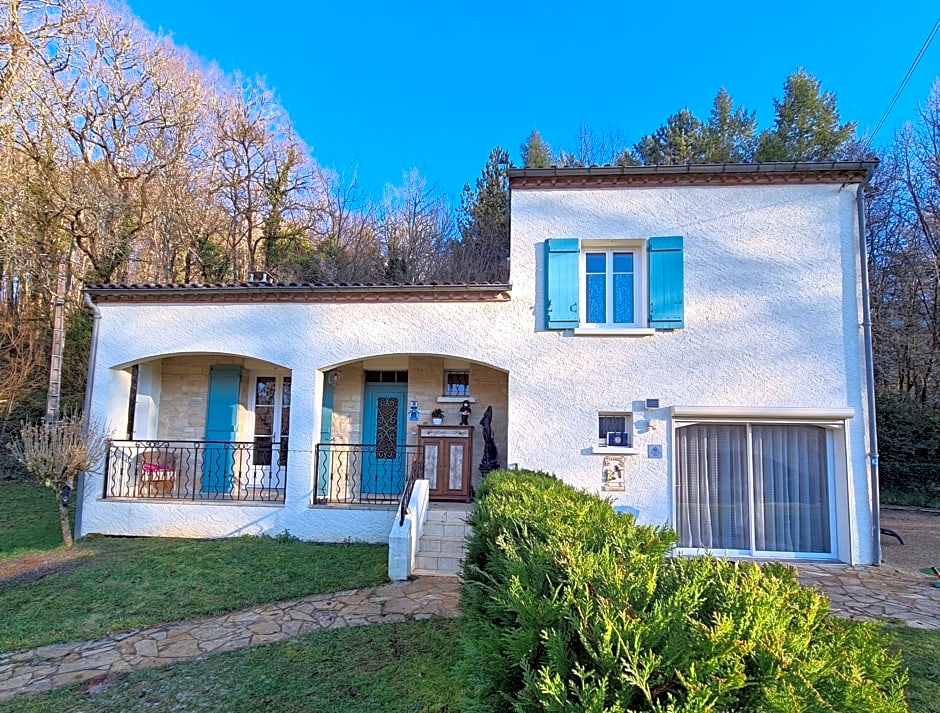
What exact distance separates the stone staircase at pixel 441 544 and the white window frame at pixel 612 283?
359cm

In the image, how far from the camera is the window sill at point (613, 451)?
817 cm

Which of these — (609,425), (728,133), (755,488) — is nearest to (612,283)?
(609,425)

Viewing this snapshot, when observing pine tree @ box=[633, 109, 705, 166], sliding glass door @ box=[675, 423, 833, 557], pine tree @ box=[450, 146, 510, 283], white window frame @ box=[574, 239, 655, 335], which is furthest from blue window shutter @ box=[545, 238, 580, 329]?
pine tree @ box=[633, 109, 705, 166]

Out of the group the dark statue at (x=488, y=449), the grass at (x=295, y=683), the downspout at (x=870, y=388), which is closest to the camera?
the grass at (x=295, y=683)

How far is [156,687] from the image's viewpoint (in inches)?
165

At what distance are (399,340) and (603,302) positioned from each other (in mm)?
3483

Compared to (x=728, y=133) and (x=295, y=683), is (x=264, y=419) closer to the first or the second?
(x=295, y=683)

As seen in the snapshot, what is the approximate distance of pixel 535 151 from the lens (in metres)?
22.9

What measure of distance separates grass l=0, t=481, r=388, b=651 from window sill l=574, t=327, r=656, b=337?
15.2 ft

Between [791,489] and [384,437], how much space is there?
7.06m

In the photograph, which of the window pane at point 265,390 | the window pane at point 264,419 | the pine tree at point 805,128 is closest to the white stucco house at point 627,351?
the window pane at point 264,419

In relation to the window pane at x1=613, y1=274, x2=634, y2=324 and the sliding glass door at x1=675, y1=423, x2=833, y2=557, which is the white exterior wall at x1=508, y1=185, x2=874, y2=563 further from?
the window pane at x1=613, y1=274, x2=634, y2=324

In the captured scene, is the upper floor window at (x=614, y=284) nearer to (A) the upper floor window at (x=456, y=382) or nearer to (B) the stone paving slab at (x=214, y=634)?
(A) the upper floor window at (x=456, y=382)

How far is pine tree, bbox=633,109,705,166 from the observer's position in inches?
765
